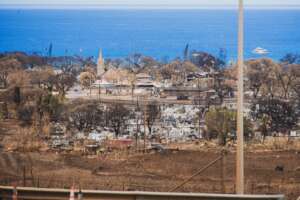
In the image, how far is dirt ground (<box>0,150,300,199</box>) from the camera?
5715 mm

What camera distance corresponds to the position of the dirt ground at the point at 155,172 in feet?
18.7

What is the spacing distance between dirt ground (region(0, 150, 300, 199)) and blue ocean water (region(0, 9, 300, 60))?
1.05 m

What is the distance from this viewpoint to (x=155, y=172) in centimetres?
584

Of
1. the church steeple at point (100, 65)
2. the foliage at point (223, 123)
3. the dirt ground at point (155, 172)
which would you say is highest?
the church steeple at point (100, 65)

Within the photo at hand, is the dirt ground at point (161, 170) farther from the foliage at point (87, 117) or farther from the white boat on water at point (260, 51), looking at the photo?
the white boat on water at point (260, 51)

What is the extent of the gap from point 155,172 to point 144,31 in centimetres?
146

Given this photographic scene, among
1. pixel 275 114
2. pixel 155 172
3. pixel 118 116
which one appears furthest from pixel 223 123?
pixel 118 116

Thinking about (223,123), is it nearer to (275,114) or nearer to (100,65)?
(275,114)

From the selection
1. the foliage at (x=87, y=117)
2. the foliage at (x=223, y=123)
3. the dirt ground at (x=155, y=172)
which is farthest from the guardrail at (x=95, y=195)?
the foliage at (x=87, y=117)

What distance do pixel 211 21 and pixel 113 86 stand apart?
47.6 inches

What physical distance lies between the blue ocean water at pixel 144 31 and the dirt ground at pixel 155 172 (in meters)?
1.05

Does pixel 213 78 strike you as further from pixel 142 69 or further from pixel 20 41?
pixel 20 41

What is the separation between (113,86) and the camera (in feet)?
20.3

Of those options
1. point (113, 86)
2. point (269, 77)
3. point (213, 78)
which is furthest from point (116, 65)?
point (269, 77)
